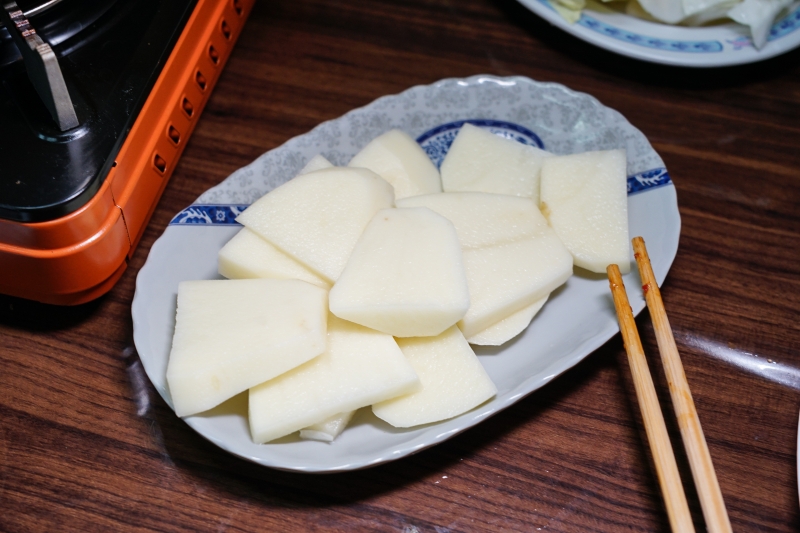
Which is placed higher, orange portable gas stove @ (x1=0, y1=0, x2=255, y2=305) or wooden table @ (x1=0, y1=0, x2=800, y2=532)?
orange portable gas stove @ (x1=0, y1=0, x2=255, y2=305)

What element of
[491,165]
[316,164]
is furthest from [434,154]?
[316,164]

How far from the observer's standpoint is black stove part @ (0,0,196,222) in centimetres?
97

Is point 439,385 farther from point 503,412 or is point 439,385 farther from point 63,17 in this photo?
point 63,17

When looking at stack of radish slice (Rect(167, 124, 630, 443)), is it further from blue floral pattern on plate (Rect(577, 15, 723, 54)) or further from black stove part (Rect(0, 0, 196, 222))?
blue floral pattern on plate (Rect(577, 15, 723, 54))

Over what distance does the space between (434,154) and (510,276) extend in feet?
1.31

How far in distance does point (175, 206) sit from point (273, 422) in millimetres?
593

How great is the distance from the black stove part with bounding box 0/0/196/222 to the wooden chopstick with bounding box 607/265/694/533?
781 mm

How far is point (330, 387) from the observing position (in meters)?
0.93

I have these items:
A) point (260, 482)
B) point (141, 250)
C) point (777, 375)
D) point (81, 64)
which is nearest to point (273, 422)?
point (260, 482)

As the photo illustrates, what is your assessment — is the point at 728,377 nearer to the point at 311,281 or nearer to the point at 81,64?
the point at 311,281

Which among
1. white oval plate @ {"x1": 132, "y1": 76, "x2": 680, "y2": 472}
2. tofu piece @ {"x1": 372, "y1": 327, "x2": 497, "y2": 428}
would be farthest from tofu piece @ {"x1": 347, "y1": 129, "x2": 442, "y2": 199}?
tofu piece @ {"x1": 372, "y1": 327, "x2": 497, "y2": 428}

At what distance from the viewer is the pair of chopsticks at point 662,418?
2.77 feet

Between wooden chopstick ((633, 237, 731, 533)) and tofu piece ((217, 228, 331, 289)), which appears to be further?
tofu piece ((217, 228, 331, 289))

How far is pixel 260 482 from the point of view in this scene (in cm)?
100
